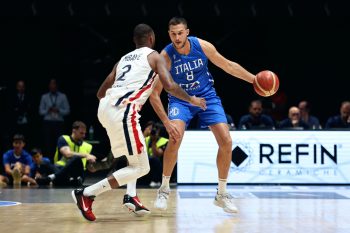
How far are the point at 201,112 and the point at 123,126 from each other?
1.20 meters

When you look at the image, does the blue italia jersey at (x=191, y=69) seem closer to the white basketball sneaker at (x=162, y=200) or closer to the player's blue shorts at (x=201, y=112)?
the player's blue shorts at (x=201, y=112)

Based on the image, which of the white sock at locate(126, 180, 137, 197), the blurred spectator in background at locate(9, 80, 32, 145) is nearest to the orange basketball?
the white sock at locate(126, 180, 137, 197)

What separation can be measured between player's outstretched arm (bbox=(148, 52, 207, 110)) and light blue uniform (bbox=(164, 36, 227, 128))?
800 millimetres

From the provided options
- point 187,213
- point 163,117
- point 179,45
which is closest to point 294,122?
point 179,45

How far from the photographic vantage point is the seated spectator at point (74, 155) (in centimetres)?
1202

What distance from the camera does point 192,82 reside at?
7863mm

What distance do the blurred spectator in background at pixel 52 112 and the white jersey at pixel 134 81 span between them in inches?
291

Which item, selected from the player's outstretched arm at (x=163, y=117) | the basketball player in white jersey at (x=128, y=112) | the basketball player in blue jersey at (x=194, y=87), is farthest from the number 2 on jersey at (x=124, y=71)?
the basketball player in blue jersey at (x=194, y=87)

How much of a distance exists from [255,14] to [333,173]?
4.31 m

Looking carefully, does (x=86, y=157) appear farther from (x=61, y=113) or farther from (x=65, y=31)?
(x=65, y=31)

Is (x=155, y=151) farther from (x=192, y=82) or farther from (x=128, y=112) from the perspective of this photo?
(x=128, y=112)

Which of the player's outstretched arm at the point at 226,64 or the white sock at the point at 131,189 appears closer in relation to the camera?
the white sock at the point at 131,189

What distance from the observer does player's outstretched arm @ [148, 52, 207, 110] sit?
6.79m

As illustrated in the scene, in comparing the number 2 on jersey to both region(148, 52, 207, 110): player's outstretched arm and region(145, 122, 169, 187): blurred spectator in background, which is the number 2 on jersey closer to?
region(148, 52, 207, 110): player's outstretched arm
